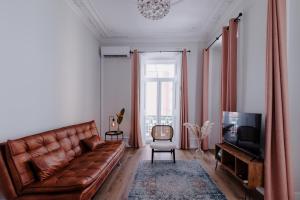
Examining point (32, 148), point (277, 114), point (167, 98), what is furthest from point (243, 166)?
point (167, 98)

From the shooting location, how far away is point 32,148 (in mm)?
2211

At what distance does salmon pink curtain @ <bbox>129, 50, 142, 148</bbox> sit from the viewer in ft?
17.7

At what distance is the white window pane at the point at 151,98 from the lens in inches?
234

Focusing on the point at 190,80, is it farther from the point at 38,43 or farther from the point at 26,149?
the point at 26,149

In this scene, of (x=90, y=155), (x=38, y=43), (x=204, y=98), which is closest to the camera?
(x=38, y=43)

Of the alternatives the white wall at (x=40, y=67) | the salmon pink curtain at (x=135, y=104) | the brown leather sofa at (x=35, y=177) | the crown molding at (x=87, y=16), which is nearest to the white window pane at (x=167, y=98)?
the salmon pink curtain at (x=135, y=104)

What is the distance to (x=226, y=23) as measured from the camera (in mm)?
4016

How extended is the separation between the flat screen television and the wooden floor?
0.61 metres

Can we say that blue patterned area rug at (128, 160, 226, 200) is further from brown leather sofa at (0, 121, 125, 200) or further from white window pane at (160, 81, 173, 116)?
white window pane at (160, 81, 173, 116)

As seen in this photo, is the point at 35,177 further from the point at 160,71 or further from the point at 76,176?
the point at 160,71

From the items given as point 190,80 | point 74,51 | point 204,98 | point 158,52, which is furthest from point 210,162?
point 74,51

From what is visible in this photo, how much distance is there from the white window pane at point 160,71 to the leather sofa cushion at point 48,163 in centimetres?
390

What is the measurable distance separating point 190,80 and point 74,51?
3.16m

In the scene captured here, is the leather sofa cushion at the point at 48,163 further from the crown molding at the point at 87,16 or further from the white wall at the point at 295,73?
the white wall at the point at 295,73
